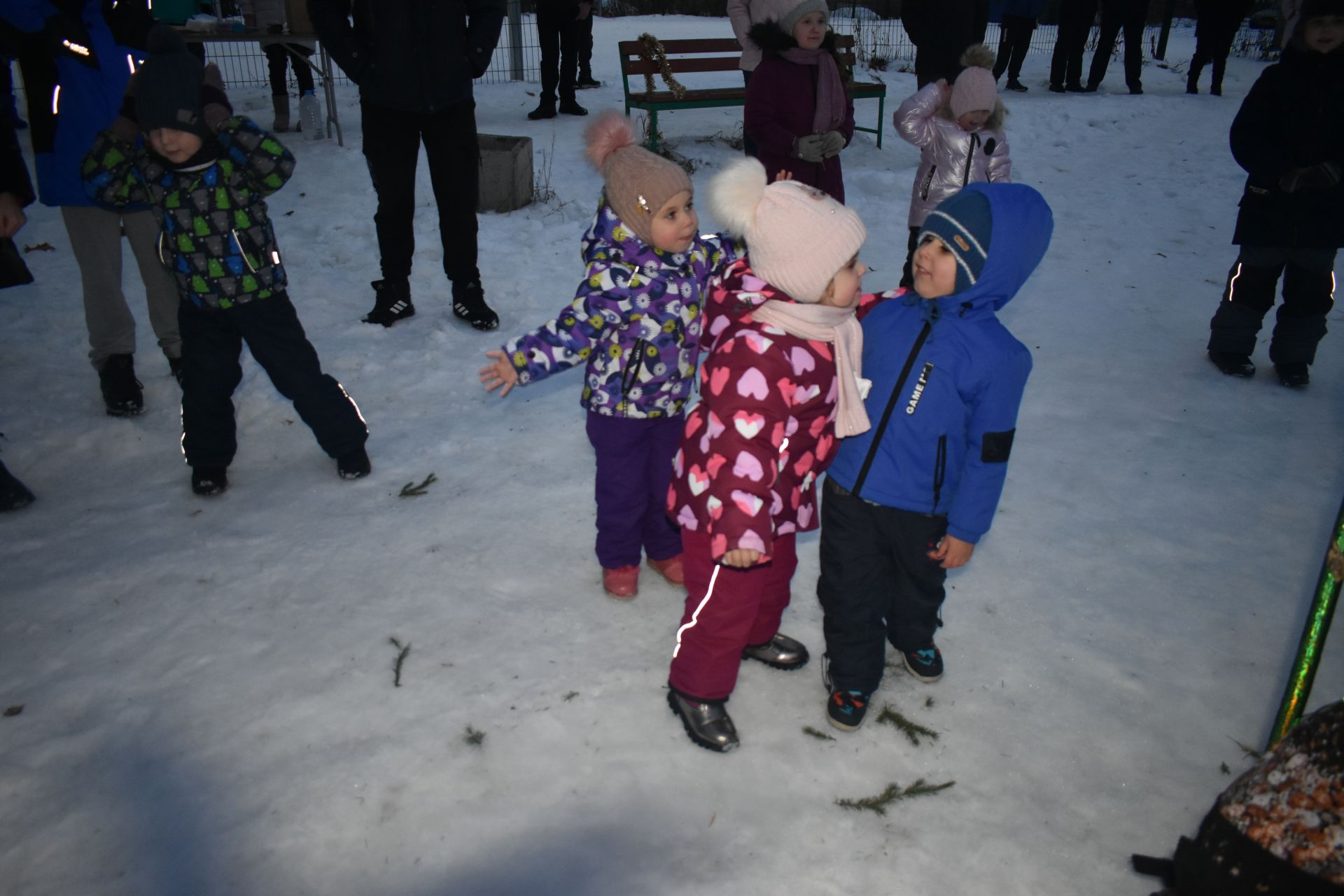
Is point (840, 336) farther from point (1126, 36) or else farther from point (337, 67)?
point (1126, 36)

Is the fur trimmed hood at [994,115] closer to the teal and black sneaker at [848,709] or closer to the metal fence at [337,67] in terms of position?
the teal and black sneaker at [848,709]

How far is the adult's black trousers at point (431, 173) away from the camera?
5.01 metres

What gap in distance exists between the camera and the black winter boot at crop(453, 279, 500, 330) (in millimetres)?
5461

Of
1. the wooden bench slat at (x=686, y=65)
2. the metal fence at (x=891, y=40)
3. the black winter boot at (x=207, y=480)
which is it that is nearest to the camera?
the black winter boot at (x=207, y=480)

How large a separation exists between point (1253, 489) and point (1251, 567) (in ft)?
2.31

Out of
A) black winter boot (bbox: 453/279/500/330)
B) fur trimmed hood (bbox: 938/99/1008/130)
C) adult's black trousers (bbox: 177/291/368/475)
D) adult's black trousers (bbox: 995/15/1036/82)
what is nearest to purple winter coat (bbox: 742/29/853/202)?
fur trimmed hood (bbox: 938/99/1008/130)

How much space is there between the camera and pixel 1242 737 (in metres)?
2.74

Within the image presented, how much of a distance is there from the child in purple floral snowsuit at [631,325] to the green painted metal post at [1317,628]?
1.59m

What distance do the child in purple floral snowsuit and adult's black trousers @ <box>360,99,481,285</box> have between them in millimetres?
2552

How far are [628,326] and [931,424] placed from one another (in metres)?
0.96

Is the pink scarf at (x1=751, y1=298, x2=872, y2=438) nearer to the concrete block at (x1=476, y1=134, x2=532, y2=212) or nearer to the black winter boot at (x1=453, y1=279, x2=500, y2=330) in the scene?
the black winter boot at (x1=453, y1=279, x2=500, y2=330)

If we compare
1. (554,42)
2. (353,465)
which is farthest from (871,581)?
(554,42)

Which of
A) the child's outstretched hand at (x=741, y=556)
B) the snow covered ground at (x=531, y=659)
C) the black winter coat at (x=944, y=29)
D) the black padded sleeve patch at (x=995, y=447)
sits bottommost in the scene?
the snow covered ground at (x=531, y=659)

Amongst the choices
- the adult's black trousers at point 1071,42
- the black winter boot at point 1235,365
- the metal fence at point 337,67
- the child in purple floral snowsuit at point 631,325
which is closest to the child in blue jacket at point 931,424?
the child in purple floral snowsuit at point 631,325
